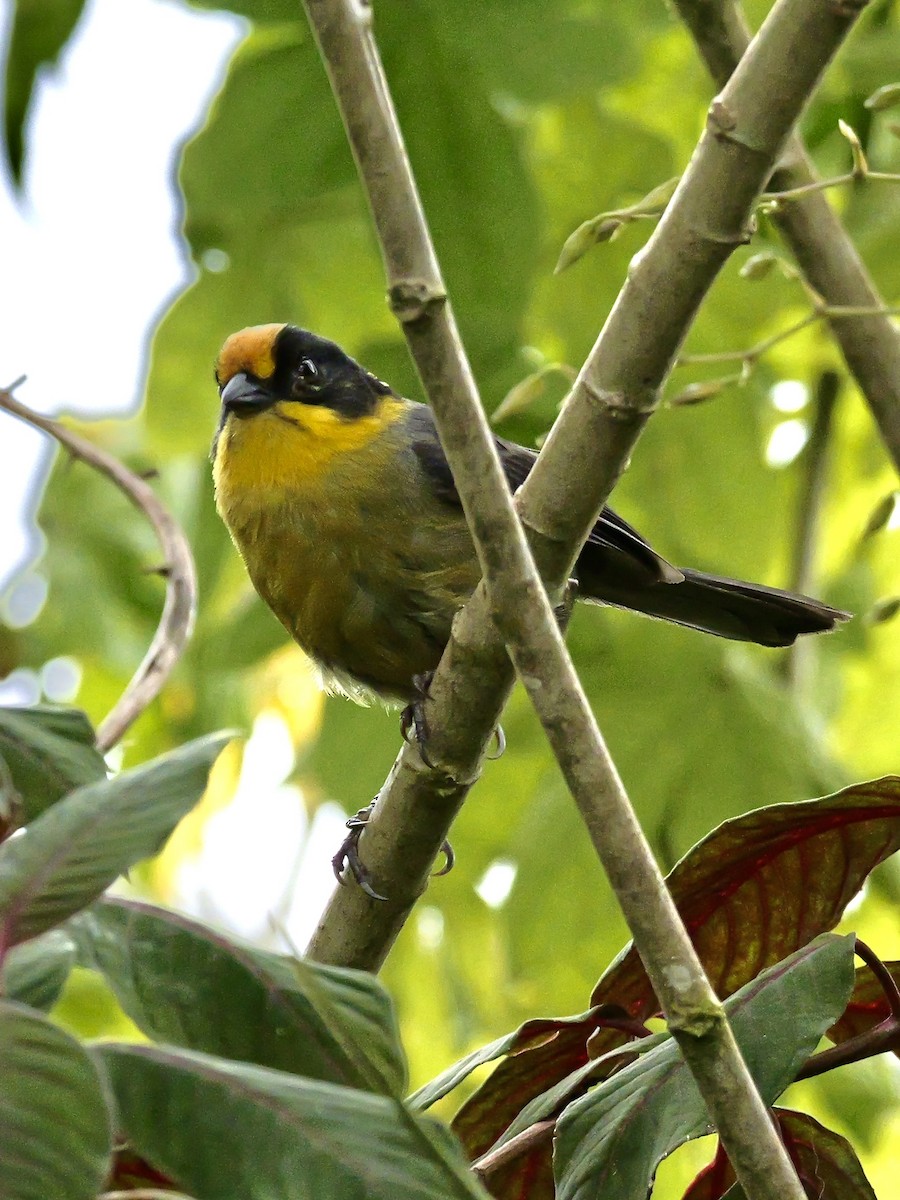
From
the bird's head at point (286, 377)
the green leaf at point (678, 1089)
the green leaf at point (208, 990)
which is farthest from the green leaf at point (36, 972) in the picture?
the bird's head at point (286, 377)

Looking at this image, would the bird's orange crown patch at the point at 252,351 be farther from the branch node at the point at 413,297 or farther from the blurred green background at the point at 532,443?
the branch node at the point at 413,297

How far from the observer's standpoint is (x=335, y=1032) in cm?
84

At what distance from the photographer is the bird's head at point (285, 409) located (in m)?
2.57

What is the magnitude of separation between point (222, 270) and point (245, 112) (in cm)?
37

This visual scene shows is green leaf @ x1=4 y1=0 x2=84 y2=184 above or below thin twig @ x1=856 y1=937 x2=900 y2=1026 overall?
above

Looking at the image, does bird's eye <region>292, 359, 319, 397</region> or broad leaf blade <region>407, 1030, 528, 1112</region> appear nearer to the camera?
broad leaf blade <region>407, 1030, 528, 1112</region>

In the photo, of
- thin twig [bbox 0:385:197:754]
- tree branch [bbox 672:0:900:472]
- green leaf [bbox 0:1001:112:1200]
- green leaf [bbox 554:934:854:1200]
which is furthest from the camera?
tree branch [bbox 672:0:900:472]

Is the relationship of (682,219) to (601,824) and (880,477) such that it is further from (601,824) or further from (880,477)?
(880,477)

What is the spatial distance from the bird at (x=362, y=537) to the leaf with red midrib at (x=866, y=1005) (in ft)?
3.30

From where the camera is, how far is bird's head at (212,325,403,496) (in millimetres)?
2574

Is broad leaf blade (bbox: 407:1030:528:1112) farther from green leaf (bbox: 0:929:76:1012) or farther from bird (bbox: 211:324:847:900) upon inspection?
bird (bbox: 211:324:847:900)

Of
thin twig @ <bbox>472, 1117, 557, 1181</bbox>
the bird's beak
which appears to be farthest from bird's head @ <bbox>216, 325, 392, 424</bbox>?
thin twig @ <bbox>472, 1117, 557, 1181</bbox>

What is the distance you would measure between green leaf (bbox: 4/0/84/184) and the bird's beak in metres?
0.76

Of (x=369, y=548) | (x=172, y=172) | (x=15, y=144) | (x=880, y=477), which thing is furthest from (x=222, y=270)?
(x=880, y=477)
